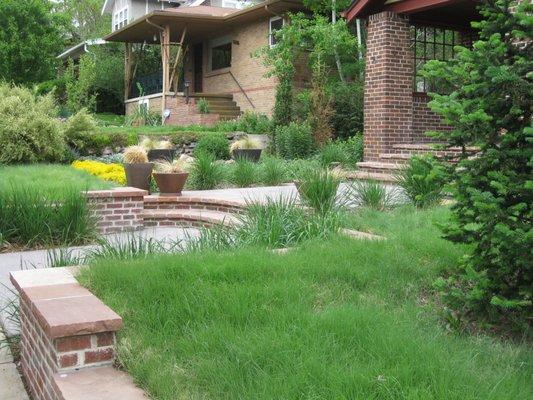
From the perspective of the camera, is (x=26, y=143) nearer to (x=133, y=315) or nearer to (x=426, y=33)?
(x=426, y=33)

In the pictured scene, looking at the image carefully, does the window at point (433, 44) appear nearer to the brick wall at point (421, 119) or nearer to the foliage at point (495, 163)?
the brick wall at point (421, 119)

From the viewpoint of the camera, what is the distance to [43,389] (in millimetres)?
3568

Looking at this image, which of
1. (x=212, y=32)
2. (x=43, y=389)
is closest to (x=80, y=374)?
(x=43, y=389)

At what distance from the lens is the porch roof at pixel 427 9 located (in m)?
12.1

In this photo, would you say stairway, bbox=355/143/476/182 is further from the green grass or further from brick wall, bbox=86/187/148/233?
the green grass

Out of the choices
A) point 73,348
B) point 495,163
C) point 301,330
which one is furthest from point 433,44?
point 73,348

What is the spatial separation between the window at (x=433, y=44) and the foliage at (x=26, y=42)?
2332 cm

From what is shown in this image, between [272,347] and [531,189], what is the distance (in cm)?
159

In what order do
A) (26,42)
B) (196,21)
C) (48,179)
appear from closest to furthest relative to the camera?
1. (48,179)
2. (196,21)
3. (26,42)

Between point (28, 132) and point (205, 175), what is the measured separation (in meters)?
3.95

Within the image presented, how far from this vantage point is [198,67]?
28984mm

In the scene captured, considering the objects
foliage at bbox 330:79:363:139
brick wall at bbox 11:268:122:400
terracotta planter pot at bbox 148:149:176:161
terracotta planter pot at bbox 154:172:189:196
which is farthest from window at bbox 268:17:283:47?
brick wall at bbox 11:268:122:400

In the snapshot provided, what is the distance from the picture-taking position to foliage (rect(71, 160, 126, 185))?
1219cm

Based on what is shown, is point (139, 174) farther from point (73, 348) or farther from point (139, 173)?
point (73, 348)
